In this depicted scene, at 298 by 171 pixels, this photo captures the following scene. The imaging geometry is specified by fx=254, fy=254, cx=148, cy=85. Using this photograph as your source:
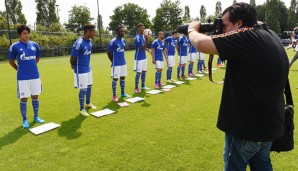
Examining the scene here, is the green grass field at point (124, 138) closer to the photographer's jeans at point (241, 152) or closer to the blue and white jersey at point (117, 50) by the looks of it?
the blue and white jersey at point (117, 50)

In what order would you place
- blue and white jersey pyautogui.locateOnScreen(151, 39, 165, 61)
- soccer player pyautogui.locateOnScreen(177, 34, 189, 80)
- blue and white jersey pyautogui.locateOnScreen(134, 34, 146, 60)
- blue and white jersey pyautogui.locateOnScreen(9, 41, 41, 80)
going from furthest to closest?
soccer player pyautogui.locateOnScreen(177, 34, 189, 80)
blue and white jersey pyautogui.locateOnScreen(151, 39, 165, 61)
blue and white jersey pyautogui.locateOnScreen(134, 34, 146, 60)
blue and white jersey pyautogui.locateOnScreen(9, 41, 41, 80)

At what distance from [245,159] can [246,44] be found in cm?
98

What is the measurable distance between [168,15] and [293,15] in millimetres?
29156

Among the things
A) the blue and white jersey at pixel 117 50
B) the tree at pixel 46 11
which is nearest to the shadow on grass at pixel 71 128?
the blue and white jersey at pixel 117 50

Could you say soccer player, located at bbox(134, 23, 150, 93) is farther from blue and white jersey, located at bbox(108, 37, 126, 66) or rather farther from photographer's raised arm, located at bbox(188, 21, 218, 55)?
photographer's raised arm, located at bbox(188, 21, 218, 55)

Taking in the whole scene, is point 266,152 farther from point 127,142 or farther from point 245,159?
point 127,142

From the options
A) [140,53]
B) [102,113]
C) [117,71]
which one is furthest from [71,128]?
[140,53]

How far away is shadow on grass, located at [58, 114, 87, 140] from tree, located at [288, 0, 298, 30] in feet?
211

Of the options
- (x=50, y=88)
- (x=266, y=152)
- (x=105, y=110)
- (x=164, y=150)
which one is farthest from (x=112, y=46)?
(x=266, y=152)

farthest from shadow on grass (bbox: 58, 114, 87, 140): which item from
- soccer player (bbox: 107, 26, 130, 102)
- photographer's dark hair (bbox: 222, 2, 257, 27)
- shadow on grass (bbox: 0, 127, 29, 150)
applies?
photographer's dark hair (bbox: 222, 2, 257, 27)

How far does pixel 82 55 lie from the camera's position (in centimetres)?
660

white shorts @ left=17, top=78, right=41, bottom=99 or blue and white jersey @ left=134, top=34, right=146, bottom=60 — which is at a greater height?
blue and white jersey @ left=134, top=34, right=146, bottom=60

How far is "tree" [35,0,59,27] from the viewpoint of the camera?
55125mm

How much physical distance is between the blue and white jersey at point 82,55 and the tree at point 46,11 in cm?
5337
